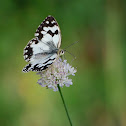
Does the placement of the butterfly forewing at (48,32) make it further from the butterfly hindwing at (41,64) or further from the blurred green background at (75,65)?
the blurred green background at (75,65)

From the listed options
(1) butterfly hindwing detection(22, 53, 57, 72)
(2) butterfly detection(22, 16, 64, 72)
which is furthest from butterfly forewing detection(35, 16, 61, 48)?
(1) butterfly hindwing detection(22, 53, 57, 72)

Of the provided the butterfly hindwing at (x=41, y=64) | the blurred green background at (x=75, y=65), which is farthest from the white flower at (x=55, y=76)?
the blurred green background at (x=75, y=65)

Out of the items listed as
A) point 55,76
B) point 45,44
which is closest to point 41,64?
point 55,76

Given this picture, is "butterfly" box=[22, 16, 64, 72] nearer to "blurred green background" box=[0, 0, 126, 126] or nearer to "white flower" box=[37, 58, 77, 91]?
"white flower" box=[37, 58, 77, 91]

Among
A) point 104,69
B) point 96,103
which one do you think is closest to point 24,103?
point 96,103

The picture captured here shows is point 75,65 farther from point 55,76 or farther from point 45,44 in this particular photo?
point 55,76

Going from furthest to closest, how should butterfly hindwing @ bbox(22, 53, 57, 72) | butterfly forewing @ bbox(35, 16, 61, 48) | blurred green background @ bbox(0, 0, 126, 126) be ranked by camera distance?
blurred green background @ bbox(0, 0, 126, 126) < butterfly forewing @ bbox(35, 16, 61, 48) < butterfly hindwing @ bbox(22, 53, 57, 72)
